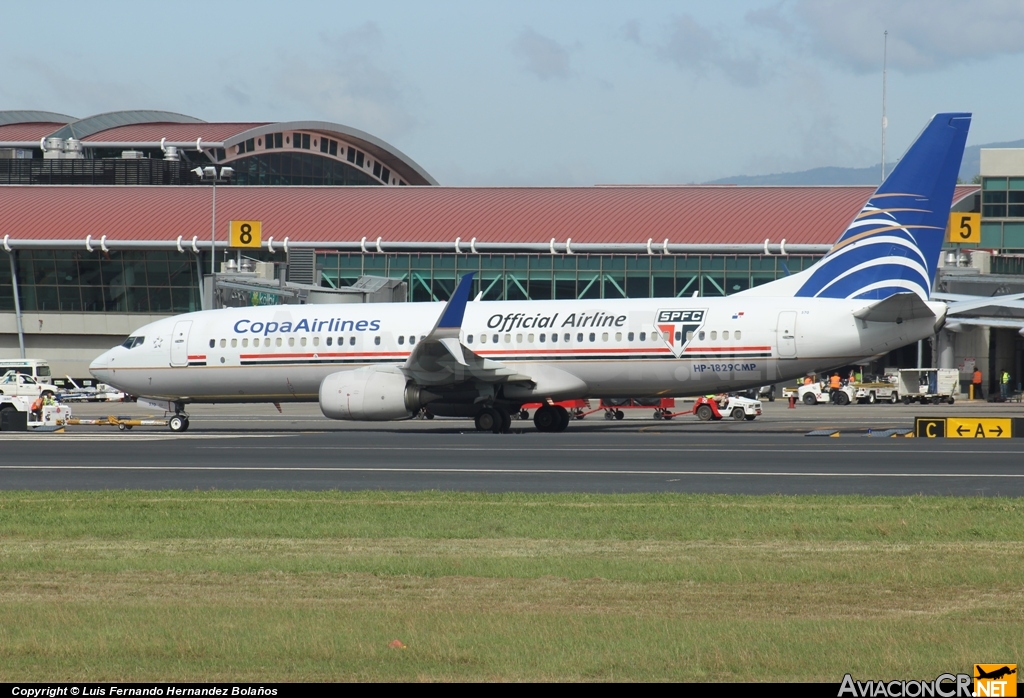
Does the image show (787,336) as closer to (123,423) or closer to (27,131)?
(123,423)

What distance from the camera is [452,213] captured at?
2896 inches

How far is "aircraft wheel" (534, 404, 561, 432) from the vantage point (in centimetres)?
3425

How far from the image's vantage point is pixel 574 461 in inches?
890

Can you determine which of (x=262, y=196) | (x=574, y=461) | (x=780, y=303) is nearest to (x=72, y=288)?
(x=262, y=196)

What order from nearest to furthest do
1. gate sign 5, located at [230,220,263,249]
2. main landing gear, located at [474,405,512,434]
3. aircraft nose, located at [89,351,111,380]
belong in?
main landing gear, located at [474,405,512,434]
aircraft nose, located at [89,351,111,380]
gate sign 5, located at [230,220,263,249]

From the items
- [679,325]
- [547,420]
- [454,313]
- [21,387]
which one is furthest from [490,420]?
[21,387]

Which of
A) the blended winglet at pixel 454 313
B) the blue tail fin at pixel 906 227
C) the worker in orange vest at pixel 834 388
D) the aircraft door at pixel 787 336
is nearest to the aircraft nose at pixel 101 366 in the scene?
the blended winglet at pixel 454 313

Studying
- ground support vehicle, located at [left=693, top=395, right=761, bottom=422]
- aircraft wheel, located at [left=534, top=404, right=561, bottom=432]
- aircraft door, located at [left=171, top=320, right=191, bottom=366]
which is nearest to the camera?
aircraft wheel, located at [left=534, top=404, right=561, bottom=432]

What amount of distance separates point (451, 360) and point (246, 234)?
121 ft

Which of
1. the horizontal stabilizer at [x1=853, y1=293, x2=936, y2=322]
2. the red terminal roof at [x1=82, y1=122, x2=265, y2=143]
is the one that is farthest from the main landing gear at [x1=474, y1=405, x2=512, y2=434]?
the red terminal roof at [x1=82, y1=122, x2=265, y2=143]

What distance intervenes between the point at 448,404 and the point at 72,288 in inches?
1890

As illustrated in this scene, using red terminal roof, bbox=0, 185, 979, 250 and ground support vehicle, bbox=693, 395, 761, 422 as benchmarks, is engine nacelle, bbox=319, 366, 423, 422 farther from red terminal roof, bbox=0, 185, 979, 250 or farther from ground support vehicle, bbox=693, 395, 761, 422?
red terminal roof, bbox=0, 185, 979, 250

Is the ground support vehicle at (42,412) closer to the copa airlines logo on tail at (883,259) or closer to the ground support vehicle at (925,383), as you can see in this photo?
the copa airlines logo on tail at (883,259)

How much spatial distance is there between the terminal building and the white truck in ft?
39.7
